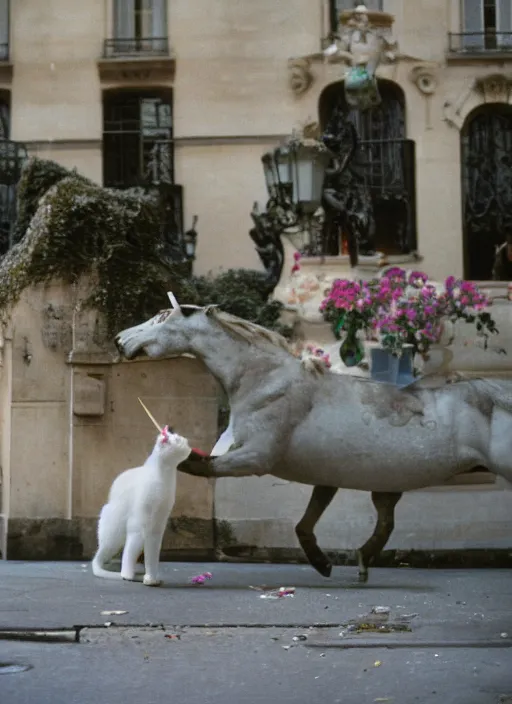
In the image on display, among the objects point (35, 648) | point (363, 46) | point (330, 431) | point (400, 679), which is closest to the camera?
point (400, 679)

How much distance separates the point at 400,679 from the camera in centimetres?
680

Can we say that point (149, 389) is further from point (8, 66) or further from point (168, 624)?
point (8, 66)

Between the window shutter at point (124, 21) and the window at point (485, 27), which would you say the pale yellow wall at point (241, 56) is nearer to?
the window shutter at point (124, 21)

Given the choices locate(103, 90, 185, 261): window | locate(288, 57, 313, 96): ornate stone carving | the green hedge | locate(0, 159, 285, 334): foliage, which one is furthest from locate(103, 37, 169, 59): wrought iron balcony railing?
locate(0, 159, 285, 334): foliage

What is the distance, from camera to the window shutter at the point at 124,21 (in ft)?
93.9

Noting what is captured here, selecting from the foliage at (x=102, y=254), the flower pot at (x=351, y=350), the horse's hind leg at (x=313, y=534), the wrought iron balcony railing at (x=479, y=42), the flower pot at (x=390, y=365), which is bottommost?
the horse's hind leg at (x=313, y=534)

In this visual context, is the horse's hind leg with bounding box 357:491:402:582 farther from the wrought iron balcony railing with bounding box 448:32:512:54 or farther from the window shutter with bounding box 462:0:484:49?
the window shutter with bounding box 462:0:484:49

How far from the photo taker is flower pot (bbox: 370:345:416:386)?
1265cm

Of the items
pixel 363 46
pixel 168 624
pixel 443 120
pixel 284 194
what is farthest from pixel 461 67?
pixel 168 624

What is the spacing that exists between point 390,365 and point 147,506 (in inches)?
136

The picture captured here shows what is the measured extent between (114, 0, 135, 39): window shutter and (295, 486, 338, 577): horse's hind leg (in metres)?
19.5

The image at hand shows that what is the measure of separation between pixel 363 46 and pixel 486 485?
6.59 m

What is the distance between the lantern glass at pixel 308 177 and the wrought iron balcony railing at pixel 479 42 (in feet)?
45.9

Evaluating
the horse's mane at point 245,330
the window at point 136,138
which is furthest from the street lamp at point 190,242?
the horse's mane at point 245,330
